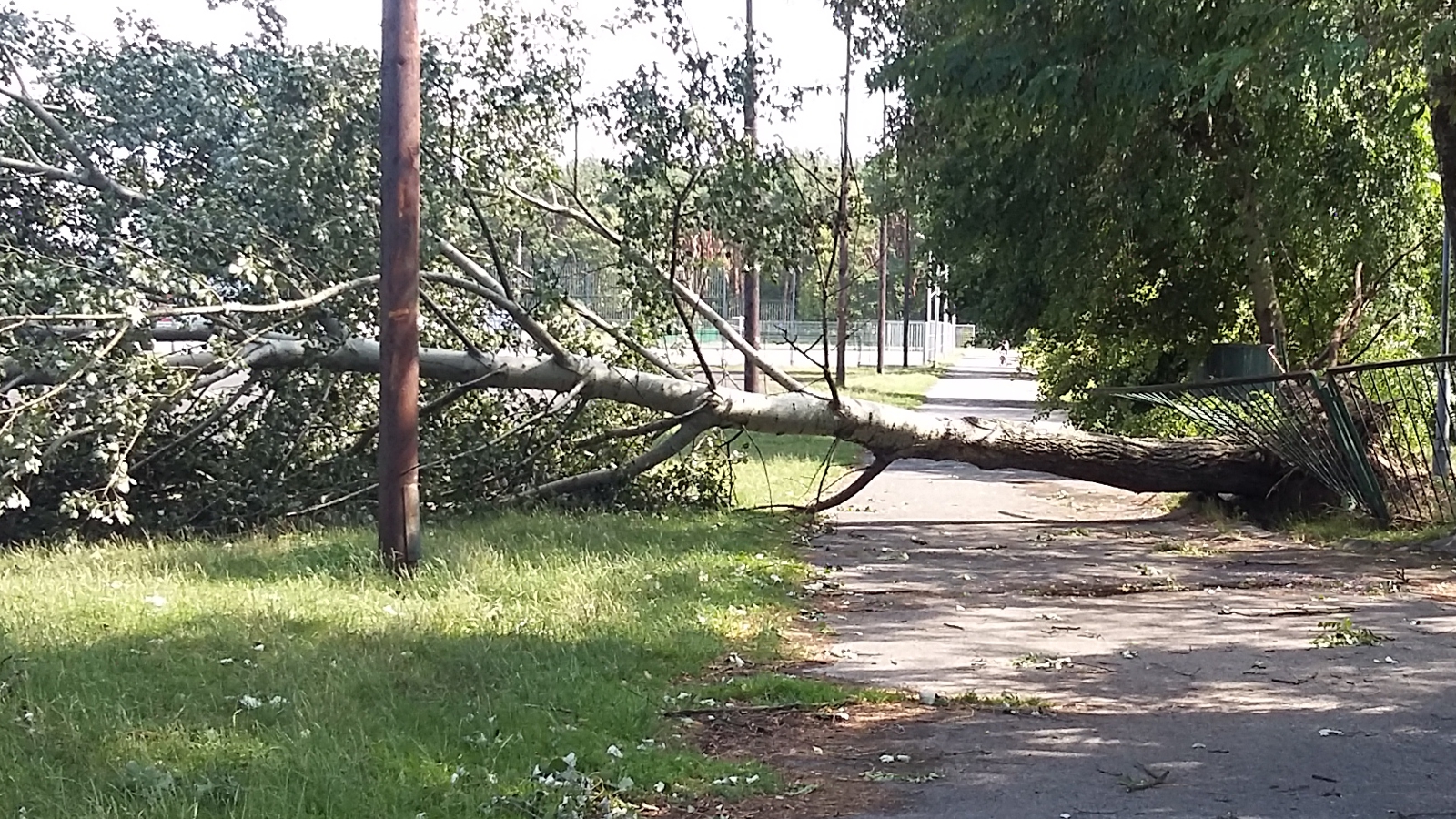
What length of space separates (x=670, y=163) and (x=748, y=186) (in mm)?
643

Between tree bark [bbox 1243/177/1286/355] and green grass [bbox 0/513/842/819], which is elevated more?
tree bark [bbox 1243/177/1286/355]

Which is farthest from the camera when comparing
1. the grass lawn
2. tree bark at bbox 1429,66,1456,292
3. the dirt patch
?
tree bark at bbox 1429,66,1456,292

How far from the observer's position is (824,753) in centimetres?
545

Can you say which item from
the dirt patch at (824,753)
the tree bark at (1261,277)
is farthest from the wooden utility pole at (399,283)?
the tree bark at (1261,277)

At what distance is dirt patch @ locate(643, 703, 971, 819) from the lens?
478cm

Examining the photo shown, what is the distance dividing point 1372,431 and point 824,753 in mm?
8069

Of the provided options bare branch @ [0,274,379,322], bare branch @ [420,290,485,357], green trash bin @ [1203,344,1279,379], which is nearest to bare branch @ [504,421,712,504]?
bare branch @ [420,290,485,357]

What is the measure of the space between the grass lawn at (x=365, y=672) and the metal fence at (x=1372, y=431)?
4.98 meters

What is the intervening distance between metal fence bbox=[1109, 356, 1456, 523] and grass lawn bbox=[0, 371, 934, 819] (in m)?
4.98

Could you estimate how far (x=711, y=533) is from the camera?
1124cm

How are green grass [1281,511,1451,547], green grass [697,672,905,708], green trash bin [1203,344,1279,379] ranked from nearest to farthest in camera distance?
green grass [697,672,905,708] < green grass [1281,511,1451,547] < green trash bin [1203,344,1279,379]

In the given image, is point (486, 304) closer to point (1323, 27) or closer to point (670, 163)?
point (670, 163)

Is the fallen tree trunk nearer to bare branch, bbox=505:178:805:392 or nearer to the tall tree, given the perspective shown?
bare branch, bbox=505:178:805:392

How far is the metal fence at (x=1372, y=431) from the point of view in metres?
11.7
